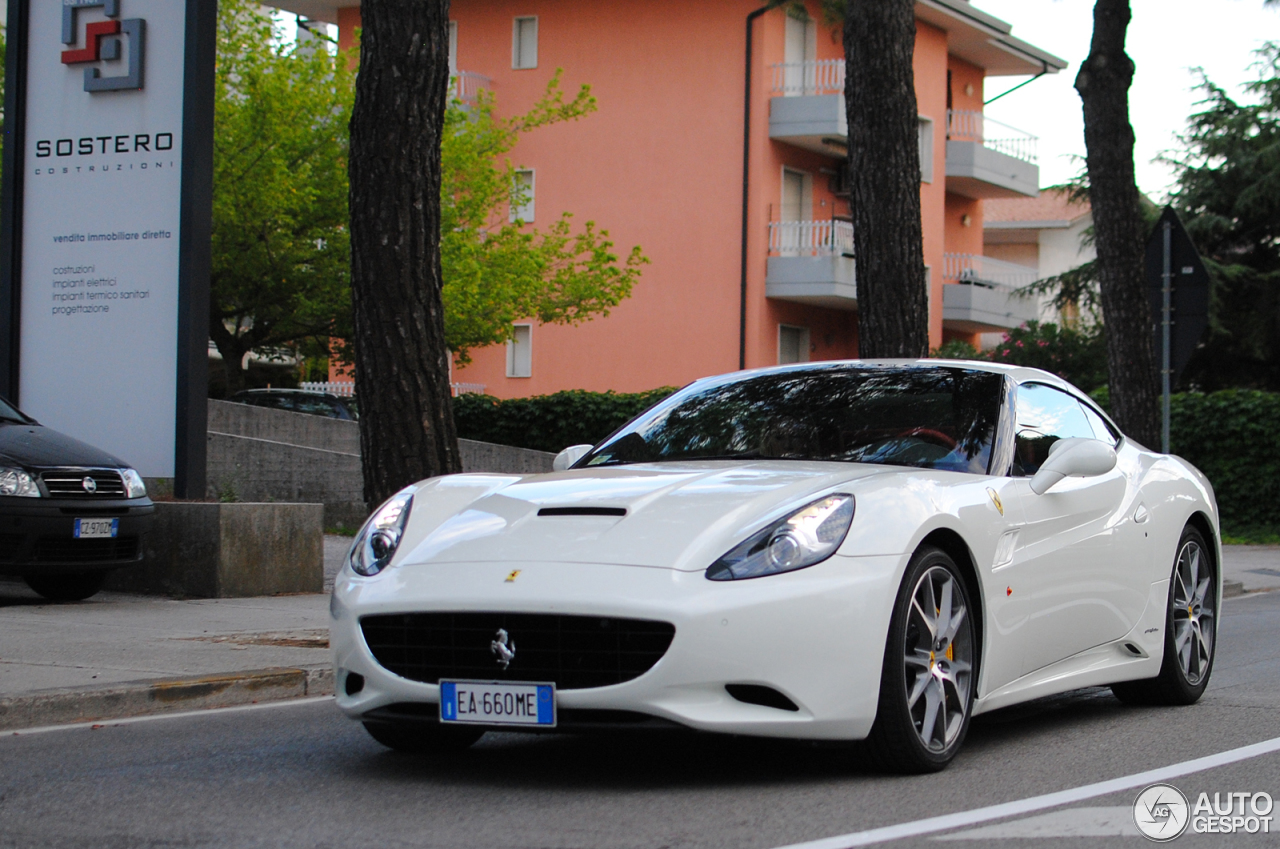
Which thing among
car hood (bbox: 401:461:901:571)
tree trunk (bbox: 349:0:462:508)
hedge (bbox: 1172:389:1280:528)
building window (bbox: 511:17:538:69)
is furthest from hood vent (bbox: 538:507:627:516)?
building window (bbox: 511:17:538:69)

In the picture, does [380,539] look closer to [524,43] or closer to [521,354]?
[521,354]

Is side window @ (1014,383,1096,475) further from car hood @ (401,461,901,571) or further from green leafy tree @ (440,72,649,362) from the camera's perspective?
green leafy tree @ (440,72,649,362)

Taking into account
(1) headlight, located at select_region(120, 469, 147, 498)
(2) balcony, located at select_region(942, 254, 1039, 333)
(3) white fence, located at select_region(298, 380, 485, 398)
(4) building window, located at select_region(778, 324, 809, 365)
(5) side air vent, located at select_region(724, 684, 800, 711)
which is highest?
(2) balcony, located at select_region(942, 254, 1039, 333)

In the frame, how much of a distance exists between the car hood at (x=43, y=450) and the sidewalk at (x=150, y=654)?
3.05 feet

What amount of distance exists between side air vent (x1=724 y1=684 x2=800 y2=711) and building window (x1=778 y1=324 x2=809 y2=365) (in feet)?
102

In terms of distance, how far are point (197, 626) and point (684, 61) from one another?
2732cm

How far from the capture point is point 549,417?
2681 centimetres

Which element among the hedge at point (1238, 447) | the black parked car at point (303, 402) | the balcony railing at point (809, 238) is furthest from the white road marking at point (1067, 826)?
the balcony railing at point (809, 238)

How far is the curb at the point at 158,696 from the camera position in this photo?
6602 mm

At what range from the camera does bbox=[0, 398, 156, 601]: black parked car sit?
402 inches

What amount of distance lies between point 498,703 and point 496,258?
2561 centimetres

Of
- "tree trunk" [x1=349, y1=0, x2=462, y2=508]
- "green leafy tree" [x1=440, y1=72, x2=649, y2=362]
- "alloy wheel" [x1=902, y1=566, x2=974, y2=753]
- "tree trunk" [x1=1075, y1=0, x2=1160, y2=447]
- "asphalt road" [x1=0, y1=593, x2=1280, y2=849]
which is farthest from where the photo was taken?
"green leafy tree" [x1=440, y1=72, x2=649, y2=362]

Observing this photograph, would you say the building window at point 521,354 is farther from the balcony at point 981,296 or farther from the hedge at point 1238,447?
the hedge at point 1238,447

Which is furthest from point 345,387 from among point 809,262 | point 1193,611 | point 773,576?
point 773,576
